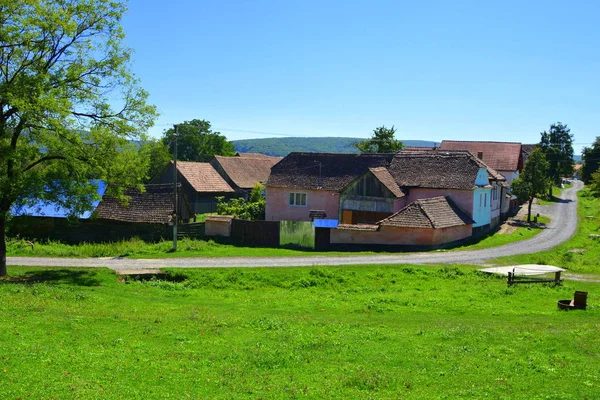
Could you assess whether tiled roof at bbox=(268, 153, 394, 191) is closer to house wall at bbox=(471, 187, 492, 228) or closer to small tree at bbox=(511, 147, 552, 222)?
house wall at bbox=(471, 187, 492, 228)

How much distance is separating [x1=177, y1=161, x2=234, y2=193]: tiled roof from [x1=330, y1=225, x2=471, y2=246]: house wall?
2360 centimetres

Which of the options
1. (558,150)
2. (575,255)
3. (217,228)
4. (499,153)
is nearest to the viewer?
(575,255)

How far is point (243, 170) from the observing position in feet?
225

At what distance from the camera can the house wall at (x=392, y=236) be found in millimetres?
38531

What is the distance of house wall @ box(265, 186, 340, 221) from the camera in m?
48.7

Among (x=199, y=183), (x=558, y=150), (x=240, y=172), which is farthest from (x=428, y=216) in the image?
(x=558, y=150)

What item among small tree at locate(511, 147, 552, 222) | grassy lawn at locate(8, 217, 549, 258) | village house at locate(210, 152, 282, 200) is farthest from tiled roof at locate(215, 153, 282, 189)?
small tree at locate(511, 147, 552, 222)

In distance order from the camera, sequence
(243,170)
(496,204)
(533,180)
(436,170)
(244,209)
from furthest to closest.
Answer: (243,170) < (533,180) < (496,204) < (244,209) < (436,170)

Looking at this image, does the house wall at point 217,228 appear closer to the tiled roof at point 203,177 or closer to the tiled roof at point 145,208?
the tiled roof at point 145,208

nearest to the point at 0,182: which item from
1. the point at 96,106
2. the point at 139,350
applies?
the point at 96,106

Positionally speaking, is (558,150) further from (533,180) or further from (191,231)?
(191,231)

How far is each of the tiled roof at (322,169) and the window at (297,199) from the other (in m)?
0.77

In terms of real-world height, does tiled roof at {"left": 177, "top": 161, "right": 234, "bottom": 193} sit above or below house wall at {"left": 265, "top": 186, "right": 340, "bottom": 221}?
above

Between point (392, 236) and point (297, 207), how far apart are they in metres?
13.1
